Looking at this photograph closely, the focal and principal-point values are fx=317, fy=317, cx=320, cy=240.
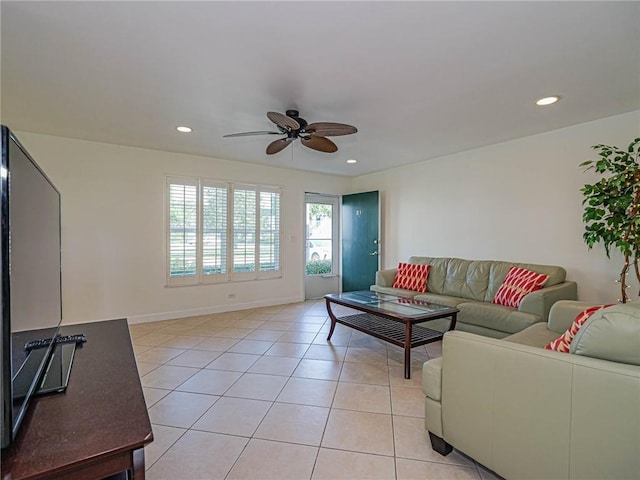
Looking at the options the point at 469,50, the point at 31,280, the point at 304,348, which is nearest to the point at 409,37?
the point at 469,50

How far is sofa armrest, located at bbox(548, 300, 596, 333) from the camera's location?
2283 mm

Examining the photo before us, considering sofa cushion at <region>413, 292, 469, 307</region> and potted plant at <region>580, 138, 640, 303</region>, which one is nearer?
potted plant at <region>580, 138, 640, 303</region>

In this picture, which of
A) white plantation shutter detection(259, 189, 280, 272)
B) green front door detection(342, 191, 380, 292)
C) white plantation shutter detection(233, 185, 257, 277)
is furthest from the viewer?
green front door detection(342, 191, 380, 292)

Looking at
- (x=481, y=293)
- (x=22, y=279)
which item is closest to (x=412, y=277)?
(x=481, y=293)

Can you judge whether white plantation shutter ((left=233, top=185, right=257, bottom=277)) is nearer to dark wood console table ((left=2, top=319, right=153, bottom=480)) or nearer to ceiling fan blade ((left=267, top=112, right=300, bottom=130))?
ceiling fan blade ((left=267, top=112, right=300, bottom=130))

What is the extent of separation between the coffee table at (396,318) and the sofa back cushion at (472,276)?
2.92 ft

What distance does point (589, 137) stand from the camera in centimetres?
325

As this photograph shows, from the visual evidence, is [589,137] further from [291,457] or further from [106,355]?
[106,355]

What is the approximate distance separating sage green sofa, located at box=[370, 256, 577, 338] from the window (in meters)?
2.00

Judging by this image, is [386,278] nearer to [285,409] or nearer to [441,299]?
[441,299]

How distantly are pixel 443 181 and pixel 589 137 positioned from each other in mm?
1728

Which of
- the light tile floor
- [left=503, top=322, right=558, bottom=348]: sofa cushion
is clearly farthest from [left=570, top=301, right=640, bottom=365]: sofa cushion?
the light tile floor

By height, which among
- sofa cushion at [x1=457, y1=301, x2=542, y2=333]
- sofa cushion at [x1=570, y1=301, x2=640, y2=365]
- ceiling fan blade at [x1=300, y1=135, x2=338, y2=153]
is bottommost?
sofa cushion at [x1=457, y1=301, x2=542, y2=333]

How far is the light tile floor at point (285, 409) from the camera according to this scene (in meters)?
1.64
